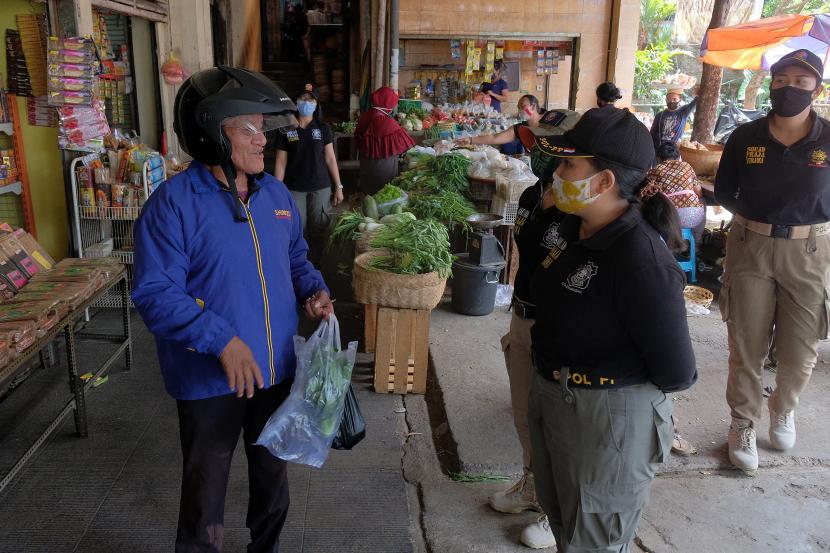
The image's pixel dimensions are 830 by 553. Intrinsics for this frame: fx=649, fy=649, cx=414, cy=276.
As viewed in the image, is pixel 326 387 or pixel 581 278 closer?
pixel 581 278

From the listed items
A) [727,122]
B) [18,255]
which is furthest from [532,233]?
[727,122]

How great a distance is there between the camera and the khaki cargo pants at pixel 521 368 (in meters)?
2.97

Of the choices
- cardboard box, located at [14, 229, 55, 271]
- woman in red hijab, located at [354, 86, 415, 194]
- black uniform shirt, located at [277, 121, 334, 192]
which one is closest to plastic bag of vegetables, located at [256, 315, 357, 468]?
cardboard box, located at [14, 229, 55, 271]

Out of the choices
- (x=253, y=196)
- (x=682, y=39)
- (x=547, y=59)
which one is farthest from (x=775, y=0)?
(x=253, y=196)

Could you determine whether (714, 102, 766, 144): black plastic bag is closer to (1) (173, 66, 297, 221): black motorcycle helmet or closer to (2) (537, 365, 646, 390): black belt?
(2) (537, 365, 646, 390): black belt

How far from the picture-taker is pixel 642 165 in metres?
2.00

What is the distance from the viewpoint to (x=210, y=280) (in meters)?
2.16

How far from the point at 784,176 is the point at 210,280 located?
304cm

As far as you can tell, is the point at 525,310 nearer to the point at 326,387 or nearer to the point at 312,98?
the point at 326,387

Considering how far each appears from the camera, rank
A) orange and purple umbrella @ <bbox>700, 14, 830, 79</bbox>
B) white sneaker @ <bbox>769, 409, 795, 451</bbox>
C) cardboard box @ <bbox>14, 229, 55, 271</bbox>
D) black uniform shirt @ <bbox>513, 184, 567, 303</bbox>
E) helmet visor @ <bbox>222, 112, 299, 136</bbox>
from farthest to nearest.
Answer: orange and purple umbrella @ <bbox>700, 14, 830, 79</bbox> → cardboard box @ <bbox>14, 229, 55, 271</bbox> → white sneaker @ <bbox>769, 409, 795, 451</bbox> → black uniform shirt @ <bbox>513, 184, 567, 303</bbox> → helmet visor @ <bbox>222, 112, 299, 136</bbox>

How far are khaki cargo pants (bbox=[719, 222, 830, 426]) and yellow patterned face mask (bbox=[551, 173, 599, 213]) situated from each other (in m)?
2.07

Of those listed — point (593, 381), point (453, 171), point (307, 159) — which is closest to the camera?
point (593, 381)

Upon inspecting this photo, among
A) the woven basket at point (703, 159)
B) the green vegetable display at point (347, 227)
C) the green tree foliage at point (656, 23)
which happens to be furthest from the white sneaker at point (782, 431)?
the green tree foliage at point (656, 23)

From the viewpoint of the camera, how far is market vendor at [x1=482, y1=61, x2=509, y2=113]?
525 inches
